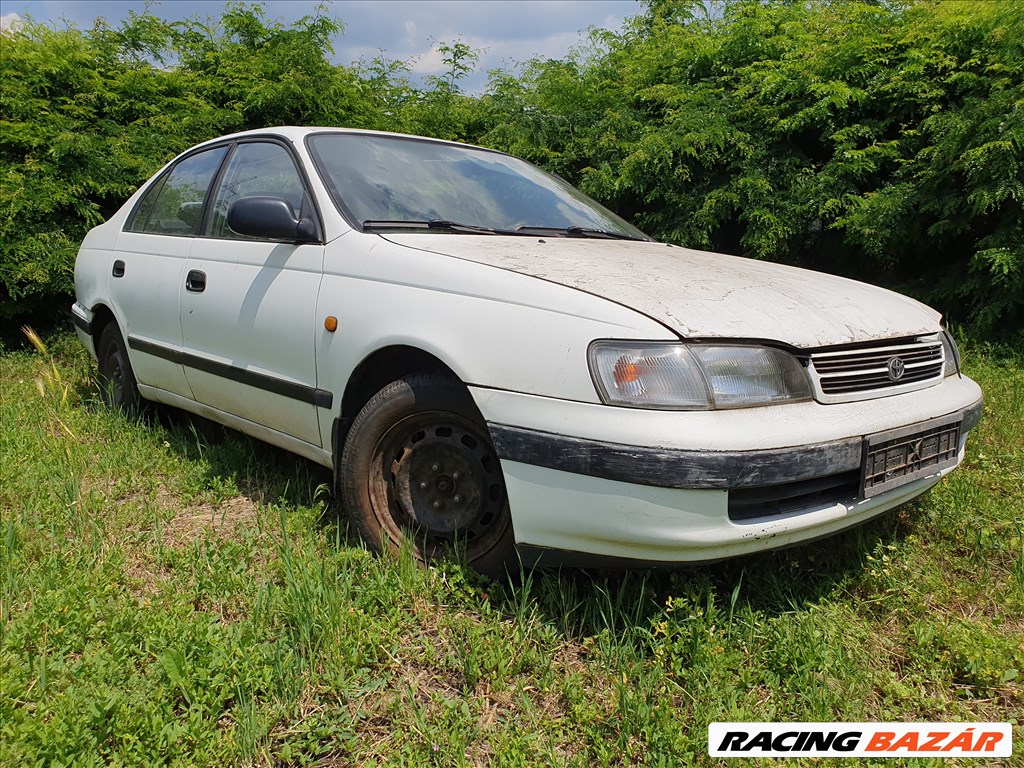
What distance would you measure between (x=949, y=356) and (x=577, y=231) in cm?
146

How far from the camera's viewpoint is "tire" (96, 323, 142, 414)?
153 inches

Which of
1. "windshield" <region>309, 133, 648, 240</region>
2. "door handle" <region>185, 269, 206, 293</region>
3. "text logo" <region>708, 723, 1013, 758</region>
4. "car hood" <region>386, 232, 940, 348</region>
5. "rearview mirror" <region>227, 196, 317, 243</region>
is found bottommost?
"text logo" <region>708, 723, 1013, 758</region>

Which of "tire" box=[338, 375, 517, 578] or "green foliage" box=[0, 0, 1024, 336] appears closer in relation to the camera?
"tire" box=[338, 375, 517, 578]

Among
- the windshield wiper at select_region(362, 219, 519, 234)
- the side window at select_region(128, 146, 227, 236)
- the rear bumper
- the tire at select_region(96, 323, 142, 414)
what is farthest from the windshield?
the rear bumper

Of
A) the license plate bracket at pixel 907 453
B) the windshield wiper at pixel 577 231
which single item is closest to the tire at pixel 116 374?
the windshield wiper at pixel 577 231

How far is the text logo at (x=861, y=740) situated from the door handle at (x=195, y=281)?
8.65 ft

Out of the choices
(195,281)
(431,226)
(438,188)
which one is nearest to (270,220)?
(431,226)

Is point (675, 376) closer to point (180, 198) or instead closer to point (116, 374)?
point (180, 198)

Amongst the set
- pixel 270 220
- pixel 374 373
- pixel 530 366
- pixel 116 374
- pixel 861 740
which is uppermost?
pixel 270 220

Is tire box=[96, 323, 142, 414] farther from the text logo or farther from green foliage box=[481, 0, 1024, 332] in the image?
green foliage box=[481, 0, 1024, 332]

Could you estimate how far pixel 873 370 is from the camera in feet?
6.69

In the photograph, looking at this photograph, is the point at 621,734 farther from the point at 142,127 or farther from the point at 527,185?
the point at 142,127

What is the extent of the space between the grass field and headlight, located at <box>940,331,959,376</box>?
1.77 feet

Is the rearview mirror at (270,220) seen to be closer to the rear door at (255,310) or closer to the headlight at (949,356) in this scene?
the rear door at (255,310)
